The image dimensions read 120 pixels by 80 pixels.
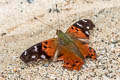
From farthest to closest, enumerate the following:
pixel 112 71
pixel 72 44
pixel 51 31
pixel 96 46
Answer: pixel 51 31 < pixel 96 46 < pixel 72 44 < pixel 112 71

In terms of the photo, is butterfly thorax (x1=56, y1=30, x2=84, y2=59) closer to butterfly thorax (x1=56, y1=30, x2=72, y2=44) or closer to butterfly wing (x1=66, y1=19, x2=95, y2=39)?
butterfly thorax (x1=56, y1=30, x2=72, y2=44)

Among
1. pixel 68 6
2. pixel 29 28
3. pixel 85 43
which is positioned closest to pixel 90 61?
pixel 85 43

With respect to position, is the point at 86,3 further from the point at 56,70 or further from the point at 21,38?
the point at 56,70

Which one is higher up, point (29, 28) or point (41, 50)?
point (41, 50)

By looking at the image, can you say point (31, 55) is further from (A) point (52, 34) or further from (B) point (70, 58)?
(A) point (52, 34)

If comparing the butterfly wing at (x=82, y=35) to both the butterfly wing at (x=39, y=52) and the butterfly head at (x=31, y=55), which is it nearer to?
the butterfly wing at (x=39, y=52)

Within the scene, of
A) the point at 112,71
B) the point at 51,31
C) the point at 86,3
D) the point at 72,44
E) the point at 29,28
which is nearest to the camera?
the point at 112,71
